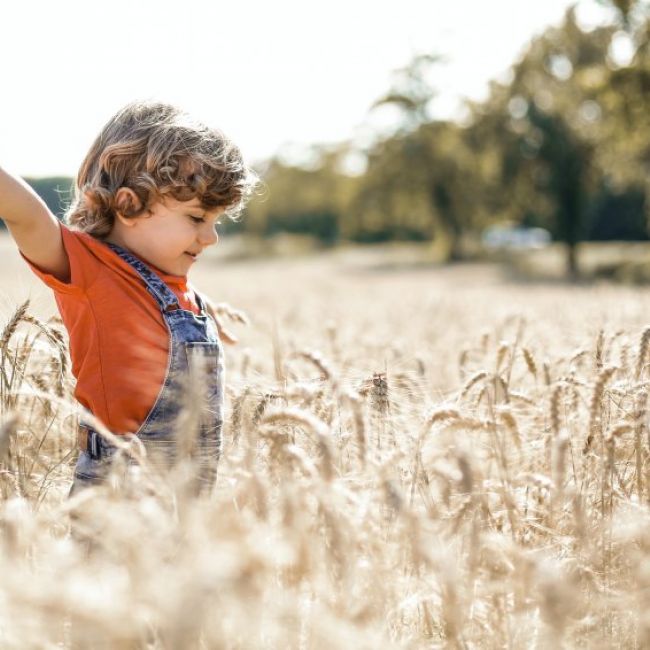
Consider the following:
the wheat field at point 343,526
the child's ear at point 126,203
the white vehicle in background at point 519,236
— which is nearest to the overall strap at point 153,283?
the child's ear at point 126,203

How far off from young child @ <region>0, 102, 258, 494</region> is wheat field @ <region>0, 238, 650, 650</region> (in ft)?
0.53

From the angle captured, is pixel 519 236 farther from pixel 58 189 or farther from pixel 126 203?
pixel 126 203

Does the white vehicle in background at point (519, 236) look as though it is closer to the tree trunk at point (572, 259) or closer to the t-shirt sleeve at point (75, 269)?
the tree trunk at point (572, 259)

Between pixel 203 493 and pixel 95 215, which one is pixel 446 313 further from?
pixel 203 493

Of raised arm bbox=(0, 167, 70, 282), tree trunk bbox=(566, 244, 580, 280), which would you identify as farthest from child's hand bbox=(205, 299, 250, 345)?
tree trunk bbox=(566, 244, 580, 280)

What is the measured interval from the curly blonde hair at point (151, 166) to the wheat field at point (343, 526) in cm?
33

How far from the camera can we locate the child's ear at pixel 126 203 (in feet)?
7.36

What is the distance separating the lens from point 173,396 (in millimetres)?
2094

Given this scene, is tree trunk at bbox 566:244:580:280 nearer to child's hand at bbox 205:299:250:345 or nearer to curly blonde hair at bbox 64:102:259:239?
child's hand at bbox 205:299:250:345

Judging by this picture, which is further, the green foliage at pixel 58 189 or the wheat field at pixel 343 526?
the green foliage at pixel 58 189

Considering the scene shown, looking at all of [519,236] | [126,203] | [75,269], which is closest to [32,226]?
[75,269]

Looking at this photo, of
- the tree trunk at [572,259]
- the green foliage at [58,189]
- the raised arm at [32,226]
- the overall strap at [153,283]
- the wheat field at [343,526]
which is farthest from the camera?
the tree trunk at [572,259]

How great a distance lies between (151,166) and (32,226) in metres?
0.42

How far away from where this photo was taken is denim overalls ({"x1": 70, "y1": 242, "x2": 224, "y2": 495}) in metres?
2.01
